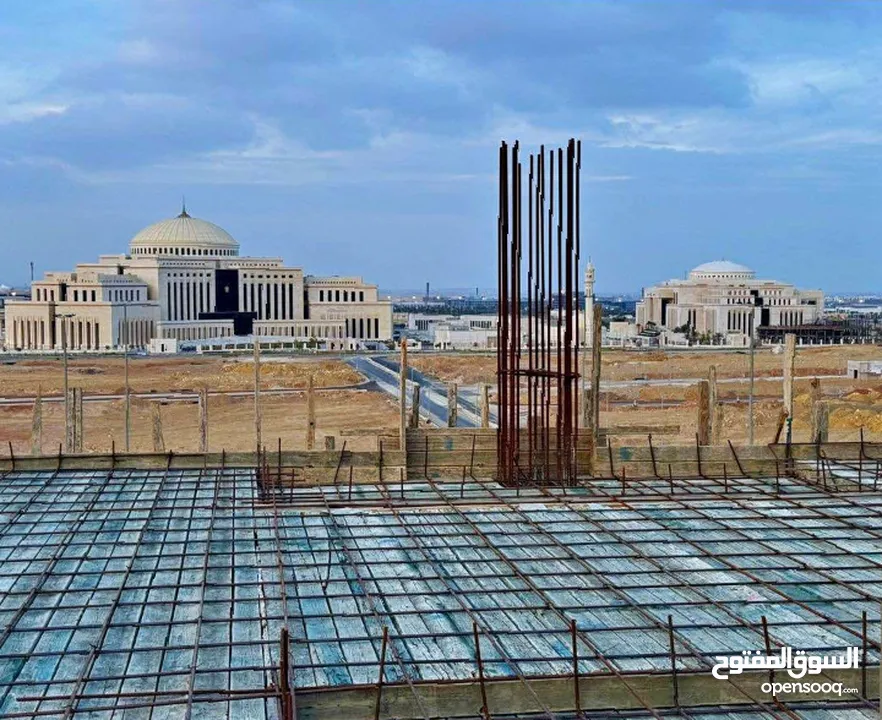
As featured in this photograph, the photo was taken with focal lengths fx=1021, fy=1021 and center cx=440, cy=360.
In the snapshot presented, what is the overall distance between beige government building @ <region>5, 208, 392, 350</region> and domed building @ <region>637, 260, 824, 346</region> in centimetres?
3035

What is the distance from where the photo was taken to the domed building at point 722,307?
98000 mm

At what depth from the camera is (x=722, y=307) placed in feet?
323

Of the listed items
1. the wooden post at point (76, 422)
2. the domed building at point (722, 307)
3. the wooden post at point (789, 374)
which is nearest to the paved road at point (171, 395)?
the wooden post at point (76, 422)

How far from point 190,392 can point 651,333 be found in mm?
58875

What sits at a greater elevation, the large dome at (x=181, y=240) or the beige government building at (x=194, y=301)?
the large dome at (x=181, y=240)

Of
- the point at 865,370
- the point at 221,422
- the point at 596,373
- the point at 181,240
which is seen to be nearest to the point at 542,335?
the point at 596,373

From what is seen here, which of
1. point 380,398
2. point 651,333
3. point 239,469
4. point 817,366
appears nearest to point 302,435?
point 380,398

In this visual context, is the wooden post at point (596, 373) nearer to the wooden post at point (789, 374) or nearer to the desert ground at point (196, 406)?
the wooden post at point (789, 374)

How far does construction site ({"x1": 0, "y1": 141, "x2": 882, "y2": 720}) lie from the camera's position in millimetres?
6238

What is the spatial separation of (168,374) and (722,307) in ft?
199

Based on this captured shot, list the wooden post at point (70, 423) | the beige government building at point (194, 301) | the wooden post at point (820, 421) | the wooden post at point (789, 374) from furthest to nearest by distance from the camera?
the beige government building at point (194, 301)
the wooden post at point (70, 423)
the wooden post at point (789, 374)
the wooden post at point (820, 421)

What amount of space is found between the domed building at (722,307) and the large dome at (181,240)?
136ft

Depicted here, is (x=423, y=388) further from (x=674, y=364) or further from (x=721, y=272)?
(x=721, y=272)

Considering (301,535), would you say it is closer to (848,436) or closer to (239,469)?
(239,469)
